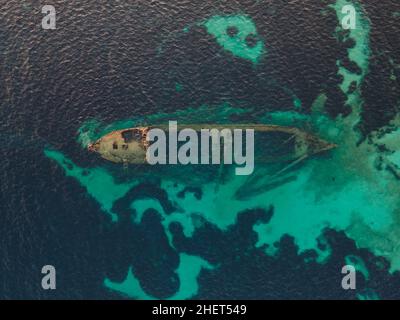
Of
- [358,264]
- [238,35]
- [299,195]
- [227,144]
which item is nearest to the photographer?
[358,264]

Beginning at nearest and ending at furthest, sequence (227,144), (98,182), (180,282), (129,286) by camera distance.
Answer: (180,282) < (129,286) < (98,182) < (227,144)

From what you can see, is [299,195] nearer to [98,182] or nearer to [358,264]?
[358,264]

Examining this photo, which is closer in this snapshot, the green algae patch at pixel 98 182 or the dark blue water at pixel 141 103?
the dark blue water at pixel 141 103

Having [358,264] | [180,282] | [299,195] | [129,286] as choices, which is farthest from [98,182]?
[358,264]

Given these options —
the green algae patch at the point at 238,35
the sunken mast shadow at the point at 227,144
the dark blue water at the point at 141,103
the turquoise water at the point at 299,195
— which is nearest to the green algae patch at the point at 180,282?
the turquoise water at the point at 299,195

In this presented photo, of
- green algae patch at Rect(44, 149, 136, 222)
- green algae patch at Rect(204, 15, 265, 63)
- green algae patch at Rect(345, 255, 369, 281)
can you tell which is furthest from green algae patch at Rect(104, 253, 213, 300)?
green algae patch at Rect(204, 15, 265, 63)

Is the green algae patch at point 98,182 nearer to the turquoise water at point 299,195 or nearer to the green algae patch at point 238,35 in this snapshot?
the turquoise water at point 299,195
